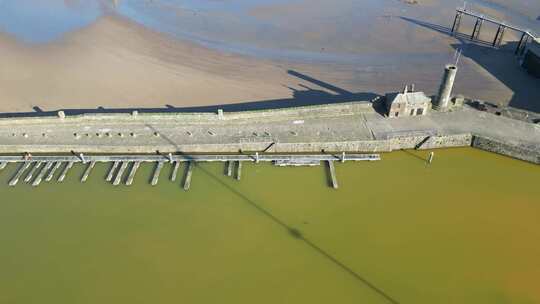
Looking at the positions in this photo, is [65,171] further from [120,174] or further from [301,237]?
[301,237]

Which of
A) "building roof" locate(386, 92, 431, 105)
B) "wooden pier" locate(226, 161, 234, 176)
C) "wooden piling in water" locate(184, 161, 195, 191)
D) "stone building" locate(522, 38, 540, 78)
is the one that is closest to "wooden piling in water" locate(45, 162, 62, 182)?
"wooden piling in water" locate(184, 161, 195, 191)

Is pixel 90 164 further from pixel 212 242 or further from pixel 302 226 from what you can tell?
pixel 302 226

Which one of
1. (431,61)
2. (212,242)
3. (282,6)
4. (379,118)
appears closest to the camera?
(212,242)

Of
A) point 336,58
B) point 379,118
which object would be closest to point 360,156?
point 379,118

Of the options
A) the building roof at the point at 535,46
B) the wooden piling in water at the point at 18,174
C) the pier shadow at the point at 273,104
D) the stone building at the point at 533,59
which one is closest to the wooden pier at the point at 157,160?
the wooden piling in water at the point at 18,174

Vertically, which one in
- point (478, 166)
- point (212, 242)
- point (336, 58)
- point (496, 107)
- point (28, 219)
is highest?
point (336, 58)

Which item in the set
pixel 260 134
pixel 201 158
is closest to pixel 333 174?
pixel 260 134

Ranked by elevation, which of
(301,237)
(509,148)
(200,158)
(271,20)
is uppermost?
(271,20)

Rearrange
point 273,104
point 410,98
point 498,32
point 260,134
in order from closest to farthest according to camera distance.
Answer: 1. point 260,134
2. point 410,98
3. point 273,104
4. point 498,32
